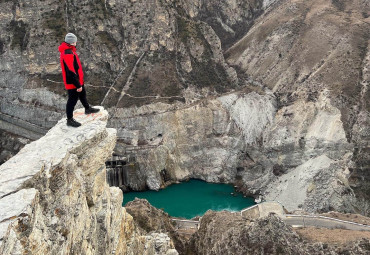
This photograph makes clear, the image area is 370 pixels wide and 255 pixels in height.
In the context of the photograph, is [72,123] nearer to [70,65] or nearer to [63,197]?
[70,65]

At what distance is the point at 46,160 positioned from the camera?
1152 centimetres

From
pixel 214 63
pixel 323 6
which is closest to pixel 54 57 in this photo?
pixel 214 63

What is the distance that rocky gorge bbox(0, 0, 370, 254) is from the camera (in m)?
70.1

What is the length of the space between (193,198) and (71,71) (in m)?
56.2

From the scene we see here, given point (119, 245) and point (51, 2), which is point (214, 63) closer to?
point (51, 2)

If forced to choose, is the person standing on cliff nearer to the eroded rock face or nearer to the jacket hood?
the jacket hood

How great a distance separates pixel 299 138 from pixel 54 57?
181 feet

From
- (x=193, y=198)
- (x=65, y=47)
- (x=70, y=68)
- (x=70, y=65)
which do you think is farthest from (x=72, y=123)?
(x=193, y=198)

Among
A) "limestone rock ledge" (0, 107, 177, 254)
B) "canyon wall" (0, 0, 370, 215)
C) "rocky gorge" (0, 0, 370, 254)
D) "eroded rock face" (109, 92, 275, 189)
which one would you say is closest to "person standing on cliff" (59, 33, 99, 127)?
"limestone rock ledge" (0, 107, 177, 254)

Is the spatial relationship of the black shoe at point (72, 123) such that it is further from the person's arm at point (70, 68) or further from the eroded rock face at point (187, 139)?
the eroded rock face at point (187, 139)

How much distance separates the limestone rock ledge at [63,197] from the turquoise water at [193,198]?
46921mm

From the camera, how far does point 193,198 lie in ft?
224

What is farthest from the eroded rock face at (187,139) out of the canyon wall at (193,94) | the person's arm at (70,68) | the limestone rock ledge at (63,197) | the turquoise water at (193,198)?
the person's arm at (70,68)

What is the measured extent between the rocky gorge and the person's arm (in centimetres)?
5535
